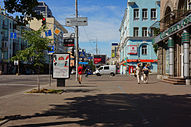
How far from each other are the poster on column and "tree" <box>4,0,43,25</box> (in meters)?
8.55

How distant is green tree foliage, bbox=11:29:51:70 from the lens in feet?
38.7

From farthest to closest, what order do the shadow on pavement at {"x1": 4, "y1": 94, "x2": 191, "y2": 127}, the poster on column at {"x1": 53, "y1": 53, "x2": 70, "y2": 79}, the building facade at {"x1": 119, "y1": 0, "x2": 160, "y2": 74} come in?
the building facade at {"x1": 119, "y1": 0, "x2": 160, "y2": 74} → the poster on column at {"x1": 53, "y1": 53, "x2": 70, "y2": 79} → the shadow on pavement at {"x1": 4, "y1": 94, "x2": 191, "y2": 127}

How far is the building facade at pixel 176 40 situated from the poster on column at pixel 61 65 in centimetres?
912

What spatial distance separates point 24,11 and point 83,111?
3.43 metres

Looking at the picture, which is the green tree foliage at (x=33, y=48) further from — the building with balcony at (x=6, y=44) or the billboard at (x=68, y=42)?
the building with balcony at (x=6, y=44)

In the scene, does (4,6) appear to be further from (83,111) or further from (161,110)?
(161,110)

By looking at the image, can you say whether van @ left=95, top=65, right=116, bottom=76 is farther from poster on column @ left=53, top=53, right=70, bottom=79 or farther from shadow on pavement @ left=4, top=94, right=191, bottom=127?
shadow on pavement @ left=4, top=94, right=191, bottom=127

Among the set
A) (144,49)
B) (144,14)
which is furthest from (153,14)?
(144,49)

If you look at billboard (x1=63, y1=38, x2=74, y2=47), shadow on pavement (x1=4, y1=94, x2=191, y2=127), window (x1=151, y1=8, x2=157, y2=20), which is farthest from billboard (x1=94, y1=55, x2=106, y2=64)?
shadow on pavement (x1=4, y1=94, x2=191, y2=127)

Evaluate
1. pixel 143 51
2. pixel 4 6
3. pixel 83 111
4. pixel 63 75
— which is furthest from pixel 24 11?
pixel 143 51

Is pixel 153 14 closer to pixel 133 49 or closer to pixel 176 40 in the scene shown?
pixel 133 49

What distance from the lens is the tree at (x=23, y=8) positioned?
671cm

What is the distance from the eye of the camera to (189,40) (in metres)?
19.0

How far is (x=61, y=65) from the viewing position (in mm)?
15664
